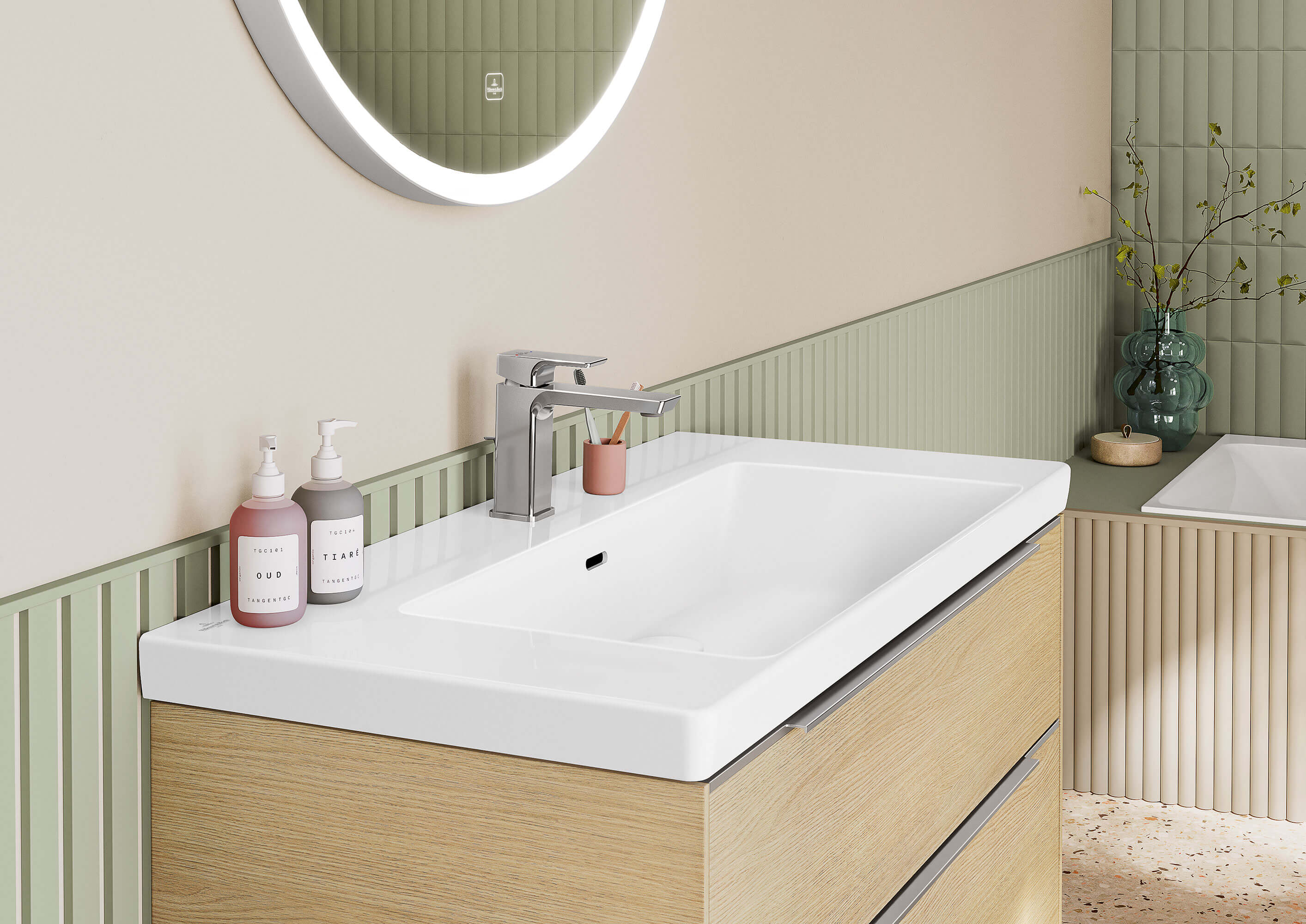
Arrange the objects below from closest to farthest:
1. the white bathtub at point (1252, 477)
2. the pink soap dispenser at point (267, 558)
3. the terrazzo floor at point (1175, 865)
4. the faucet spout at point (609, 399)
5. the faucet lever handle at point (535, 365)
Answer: the pink soap dispenser at point (267, 558) < the faucet spout at point (609, 399) < the faucet lever handle at point (535, 365) < the terrazzo floor at point (1175, 865) < the white bathtub at point (1252, 477)

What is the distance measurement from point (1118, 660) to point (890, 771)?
6.43 ft

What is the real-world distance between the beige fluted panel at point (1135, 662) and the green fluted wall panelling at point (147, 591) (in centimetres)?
43

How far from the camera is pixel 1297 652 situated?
2896 millimetres

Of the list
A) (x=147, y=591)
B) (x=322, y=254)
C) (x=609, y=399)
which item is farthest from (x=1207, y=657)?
(x=147, y=591)

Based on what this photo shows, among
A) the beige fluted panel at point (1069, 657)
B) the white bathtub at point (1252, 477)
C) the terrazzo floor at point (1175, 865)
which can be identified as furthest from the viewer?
the white bathtub at point (1252, 477)

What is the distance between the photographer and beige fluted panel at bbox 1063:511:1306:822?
9.57 ft

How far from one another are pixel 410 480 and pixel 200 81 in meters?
0.44

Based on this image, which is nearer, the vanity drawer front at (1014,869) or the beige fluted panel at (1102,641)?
the vanity drawer front at (1014,869)

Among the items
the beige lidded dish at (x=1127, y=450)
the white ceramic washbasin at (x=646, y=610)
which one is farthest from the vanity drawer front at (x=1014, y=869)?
the beige lidded dish at (x=1127, y=450)

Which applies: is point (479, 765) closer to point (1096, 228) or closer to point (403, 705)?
point (403, 705)

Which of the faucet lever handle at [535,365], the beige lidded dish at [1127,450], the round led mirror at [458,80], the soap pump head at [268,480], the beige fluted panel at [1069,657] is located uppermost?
the round led mirror at [458,80]

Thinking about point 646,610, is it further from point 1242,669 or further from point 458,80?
point 1242,669

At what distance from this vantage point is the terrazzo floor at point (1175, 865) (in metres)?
2.61

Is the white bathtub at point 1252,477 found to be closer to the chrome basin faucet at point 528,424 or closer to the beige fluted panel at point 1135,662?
the beige fluted panel at point 1135,662
